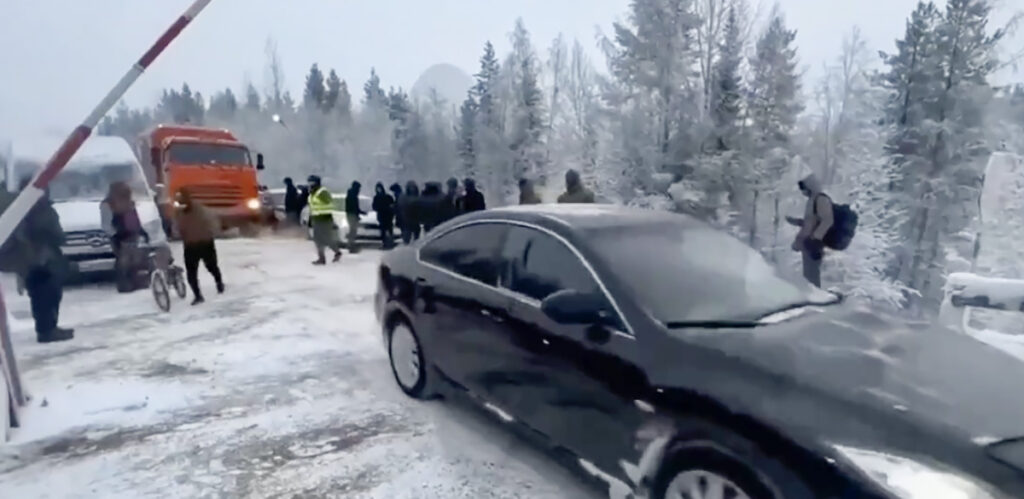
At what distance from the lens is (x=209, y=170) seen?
1722 cm

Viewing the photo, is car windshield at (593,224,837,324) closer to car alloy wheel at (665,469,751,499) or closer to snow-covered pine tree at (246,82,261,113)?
car alloy wheel at (665,469,751,499)

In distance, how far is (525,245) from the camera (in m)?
3.88

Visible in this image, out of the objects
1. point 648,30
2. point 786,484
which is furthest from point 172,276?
point 648,30

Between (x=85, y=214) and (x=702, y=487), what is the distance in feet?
32.8

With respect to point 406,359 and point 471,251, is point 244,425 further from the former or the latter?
→ point 471,251

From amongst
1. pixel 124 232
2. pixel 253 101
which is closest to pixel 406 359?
pixel 124 232

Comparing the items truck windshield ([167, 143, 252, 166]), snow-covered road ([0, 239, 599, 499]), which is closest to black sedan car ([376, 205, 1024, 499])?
snow-covered road ([0, 239, 599, 499])

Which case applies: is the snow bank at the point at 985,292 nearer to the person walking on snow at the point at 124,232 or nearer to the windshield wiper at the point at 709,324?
the windshield wiper at the point at 709,324

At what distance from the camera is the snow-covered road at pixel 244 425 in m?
3.67

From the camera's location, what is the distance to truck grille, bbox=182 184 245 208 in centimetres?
1670

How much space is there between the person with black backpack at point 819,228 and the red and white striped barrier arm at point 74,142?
609 centimetres

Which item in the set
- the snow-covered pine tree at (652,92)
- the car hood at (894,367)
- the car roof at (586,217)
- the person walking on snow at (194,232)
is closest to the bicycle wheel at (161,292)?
the person walking on snow at (194,232)

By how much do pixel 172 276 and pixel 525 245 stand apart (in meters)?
6.77

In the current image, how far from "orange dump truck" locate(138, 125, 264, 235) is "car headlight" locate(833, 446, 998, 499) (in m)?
16.8
